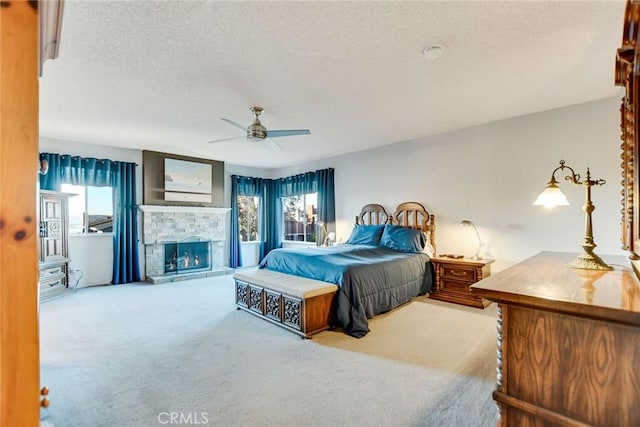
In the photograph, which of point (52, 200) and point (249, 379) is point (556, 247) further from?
point (52, 200)

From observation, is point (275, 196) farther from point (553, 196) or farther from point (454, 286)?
point (553, 196)

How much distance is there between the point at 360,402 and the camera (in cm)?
200

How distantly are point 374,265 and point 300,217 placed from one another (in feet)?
13.6

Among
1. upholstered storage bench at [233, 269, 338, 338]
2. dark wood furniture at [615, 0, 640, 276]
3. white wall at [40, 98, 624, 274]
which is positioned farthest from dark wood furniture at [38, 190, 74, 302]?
dark wood furniture at [615, 0, 640, 276]

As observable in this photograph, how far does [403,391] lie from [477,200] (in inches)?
128

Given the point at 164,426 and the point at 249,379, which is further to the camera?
the point at 249,379

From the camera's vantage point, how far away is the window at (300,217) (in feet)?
23.7

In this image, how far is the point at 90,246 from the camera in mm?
5375

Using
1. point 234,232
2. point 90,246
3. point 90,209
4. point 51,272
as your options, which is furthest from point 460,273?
point 90,209

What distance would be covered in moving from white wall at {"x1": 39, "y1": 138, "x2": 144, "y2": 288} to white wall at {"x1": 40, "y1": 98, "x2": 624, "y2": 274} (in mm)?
20

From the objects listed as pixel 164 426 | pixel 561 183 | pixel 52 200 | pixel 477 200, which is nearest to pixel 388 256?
pixel 477 200

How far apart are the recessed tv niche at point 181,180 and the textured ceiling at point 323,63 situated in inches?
65.6

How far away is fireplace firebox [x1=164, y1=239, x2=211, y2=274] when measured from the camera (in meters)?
6.14

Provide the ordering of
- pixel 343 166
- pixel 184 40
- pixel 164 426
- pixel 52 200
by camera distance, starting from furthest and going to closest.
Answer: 1. pixel 343 166
2. pixel 52 200
3. pixel 184 40
4. pixel 164 426
